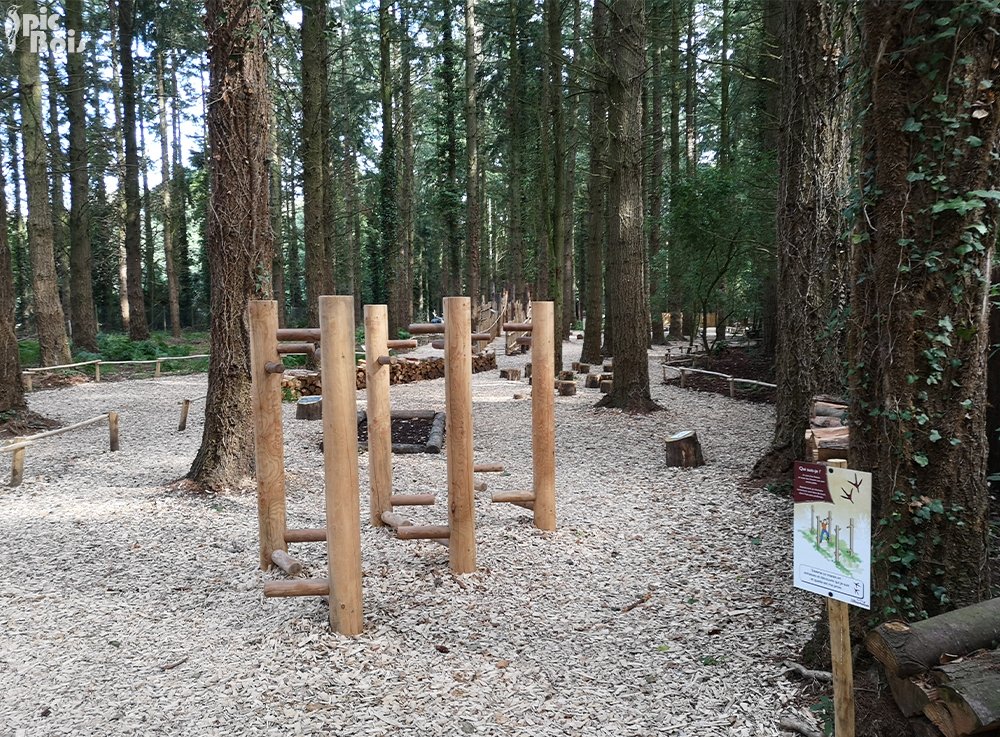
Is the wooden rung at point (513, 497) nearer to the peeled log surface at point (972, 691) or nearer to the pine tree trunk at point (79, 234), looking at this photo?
the peeled log surface at point (972, 691)

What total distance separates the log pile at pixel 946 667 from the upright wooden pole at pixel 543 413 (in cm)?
278

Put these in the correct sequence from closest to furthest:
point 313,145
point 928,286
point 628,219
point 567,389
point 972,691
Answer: point 972,691, point 928,286, point 628,219, point 567,389, point 313,145

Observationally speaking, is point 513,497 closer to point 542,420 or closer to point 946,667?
point 542,420

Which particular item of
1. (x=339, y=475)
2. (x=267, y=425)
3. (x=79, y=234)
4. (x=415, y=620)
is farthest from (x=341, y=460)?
(x=79, y=234)

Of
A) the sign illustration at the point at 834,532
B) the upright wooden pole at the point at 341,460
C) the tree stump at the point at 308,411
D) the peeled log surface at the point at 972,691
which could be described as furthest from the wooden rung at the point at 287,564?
the tree stump at the point at 308,411

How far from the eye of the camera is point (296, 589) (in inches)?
137

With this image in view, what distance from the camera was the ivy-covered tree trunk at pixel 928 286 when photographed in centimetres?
232

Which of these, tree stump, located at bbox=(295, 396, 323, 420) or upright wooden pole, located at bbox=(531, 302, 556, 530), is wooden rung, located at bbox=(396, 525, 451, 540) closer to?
upright wooden pole, located at bbox=(531, 302, 556, 530)

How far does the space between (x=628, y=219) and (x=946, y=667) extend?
8401 mm

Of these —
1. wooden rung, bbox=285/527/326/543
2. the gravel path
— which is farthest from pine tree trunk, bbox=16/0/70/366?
wooden rung, bbox=285/527/326/543

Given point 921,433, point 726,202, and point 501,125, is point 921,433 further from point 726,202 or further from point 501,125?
point 501,125

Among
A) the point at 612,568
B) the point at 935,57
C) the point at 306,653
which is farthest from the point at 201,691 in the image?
the point at 935,57

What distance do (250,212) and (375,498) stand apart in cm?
276

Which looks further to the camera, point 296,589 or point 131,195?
point 131,195
